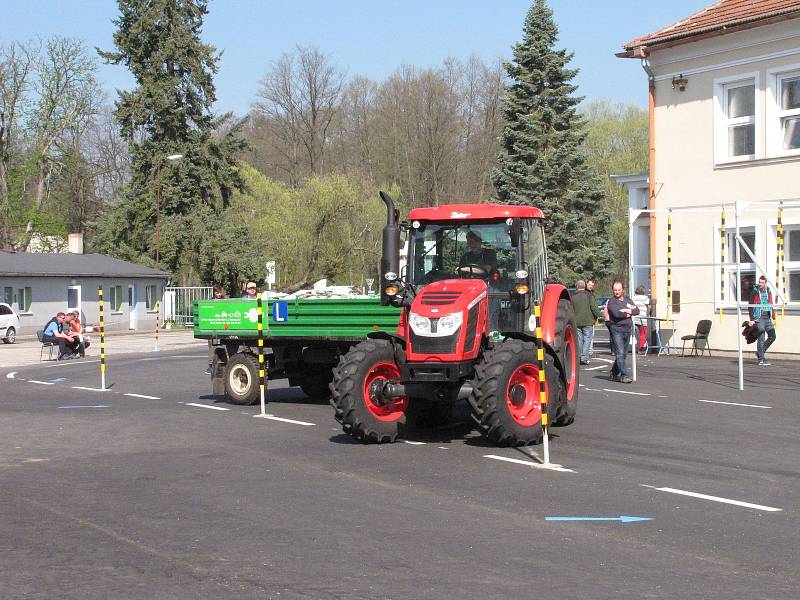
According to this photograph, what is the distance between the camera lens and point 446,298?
38.1 feet

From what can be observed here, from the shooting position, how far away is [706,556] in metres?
6.92

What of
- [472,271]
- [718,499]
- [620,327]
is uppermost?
[472,271]

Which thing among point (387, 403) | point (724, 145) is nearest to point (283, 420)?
point (387, 403)

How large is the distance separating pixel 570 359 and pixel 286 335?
413 centimetres

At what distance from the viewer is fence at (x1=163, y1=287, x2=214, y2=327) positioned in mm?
58156

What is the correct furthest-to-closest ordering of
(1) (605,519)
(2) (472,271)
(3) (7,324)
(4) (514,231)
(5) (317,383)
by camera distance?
1. (3) (7,324)
2. (5) (317,383)
3. (2) (472,271)
4. (4) (514,231)
5. (1) (605,519)

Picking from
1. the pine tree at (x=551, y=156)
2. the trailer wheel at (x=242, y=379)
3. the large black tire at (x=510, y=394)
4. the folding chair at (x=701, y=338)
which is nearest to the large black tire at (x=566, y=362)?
the large black tire at (x=510, y=394)

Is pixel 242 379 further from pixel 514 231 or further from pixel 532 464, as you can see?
pixel 532 464

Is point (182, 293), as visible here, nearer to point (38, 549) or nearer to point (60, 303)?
point (60, 303)

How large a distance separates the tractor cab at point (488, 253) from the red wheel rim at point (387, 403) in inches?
48.9

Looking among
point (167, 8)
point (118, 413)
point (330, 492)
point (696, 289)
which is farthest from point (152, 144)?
point (330, 492)

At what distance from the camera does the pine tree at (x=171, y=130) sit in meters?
56.3

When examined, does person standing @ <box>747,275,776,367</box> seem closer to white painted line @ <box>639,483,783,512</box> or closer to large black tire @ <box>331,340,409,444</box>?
large black tire @ <box>331,340,409,444</box>

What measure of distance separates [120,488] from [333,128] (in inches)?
2374
